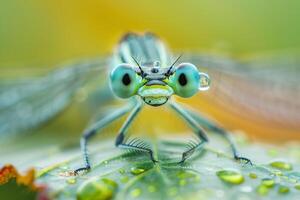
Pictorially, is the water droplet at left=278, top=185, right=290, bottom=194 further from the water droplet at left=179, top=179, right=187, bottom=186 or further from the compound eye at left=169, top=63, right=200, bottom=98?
the compound eye at left=169, top=63, right=200, bottom=98

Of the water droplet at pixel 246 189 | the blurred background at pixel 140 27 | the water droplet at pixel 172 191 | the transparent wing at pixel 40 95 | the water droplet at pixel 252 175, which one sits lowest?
the water droplet at pixel 246 189

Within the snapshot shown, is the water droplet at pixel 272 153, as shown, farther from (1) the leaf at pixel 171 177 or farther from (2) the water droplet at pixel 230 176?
(2) the water droplet at pixel 230 176

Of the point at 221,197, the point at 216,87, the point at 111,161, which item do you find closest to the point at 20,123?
the point at 216,87

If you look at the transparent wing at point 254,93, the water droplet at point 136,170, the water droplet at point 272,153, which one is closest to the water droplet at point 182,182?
the water droplet at point 136,170

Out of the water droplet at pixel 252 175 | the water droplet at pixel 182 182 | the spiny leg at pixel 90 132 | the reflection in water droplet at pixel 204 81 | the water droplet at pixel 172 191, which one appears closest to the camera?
the water droplet at pixel 172 191

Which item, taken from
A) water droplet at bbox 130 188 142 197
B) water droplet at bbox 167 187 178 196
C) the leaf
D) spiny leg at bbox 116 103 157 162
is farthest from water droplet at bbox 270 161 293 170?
water droplet at bbox 130 188 142 197

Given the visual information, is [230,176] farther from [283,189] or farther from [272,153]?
[272,153]
